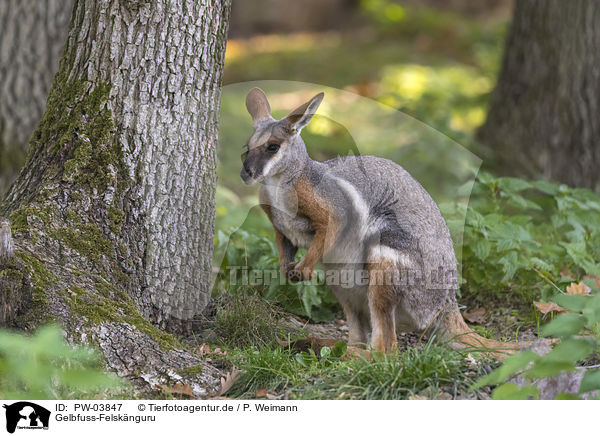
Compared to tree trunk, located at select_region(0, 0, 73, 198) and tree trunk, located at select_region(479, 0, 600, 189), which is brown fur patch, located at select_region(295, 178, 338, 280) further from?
tree trunk, located at select_region(479, 0, 600, 189)

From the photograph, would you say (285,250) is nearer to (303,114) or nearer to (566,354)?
(303,114)

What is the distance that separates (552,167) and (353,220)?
12.9 feet

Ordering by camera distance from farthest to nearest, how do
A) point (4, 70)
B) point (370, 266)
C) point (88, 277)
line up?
point (4, 70)
point (370, 266)
point (88, 277)

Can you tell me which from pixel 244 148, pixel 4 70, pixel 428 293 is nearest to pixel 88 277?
pixel 244 148

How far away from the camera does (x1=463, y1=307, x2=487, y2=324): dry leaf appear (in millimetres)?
4602

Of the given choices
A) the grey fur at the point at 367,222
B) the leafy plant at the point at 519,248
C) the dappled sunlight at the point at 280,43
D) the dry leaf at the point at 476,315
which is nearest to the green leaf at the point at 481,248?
the leafy plant at the point at 519,248

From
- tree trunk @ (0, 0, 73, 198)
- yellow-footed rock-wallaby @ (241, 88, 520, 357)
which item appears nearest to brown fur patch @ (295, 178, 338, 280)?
yellow-footed rock-wallaby @ (241, 88, 520, 357)

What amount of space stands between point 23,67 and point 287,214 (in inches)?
143

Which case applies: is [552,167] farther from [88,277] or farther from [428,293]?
[88,277]

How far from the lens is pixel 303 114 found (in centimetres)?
359

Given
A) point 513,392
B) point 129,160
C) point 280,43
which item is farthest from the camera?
point 280,43

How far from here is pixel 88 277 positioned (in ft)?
11.4

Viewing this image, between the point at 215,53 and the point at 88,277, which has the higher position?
the point at 215,53

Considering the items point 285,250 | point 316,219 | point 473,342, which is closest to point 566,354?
point 473,342
